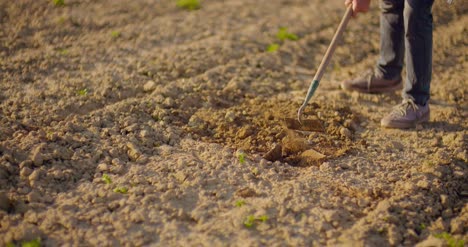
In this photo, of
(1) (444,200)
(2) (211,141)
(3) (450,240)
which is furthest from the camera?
(2) (211,141)

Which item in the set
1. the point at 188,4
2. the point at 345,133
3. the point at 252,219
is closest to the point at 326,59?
the point at 345,133

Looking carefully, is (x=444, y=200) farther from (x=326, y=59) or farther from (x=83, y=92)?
(x=83, y=92)

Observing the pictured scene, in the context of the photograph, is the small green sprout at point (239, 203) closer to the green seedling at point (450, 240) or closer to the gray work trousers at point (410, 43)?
the green seedling at point (450, 240)

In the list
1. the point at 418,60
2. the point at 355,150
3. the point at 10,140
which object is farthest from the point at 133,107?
the point at 418,60

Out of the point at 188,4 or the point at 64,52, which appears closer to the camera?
the point at 64,52

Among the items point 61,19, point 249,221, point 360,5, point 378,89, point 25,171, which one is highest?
point 360,5

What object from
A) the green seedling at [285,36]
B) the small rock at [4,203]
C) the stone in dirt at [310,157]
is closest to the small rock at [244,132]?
the stone in dirt at [310,157]
